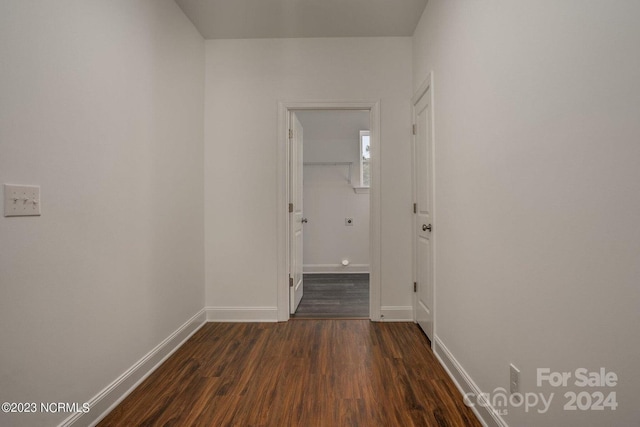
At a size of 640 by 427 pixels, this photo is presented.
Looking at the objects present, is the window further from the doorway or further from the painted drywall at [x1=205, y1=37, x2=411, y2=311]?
the painted drywall at [x1=205, y1=37, x2=411, y2=311]

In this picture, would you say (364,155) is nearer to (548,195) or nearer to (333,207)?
(333,207)

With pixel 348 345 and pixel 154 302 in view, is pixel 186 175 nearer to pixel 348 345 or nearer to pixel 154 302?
pixel 154 302

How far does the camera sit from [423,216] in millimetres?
2615

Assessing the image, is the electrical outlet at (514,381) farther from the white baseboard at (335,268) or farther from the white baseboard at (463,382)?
the white baseboard at (335,268)

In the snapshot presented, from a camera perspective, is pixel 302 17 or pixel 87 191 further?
pixel 302 17

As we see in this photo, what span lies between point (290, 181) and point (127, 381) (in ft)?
6.45

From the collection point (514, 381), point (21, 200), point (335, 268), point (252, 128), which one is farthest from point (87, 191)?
point (335, 268)

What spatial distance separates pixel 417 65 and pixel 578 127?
82.6 inches

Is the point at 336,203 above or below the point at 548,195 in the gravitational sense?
above

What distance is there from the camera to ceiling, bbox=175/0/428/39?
2.49 metres

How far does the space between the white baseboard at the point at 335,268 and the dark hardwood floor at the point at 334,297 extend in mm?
175

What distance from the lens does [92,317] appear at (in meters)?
1.56

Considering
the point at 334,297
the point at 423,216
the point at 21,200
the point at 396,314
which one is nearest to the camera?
the point at 21,200

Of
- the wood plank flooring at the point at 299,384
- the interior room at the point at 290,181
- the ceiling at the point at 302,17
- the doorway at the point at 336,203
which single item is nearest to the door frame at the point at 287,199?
the interior room at the point at 290,181
